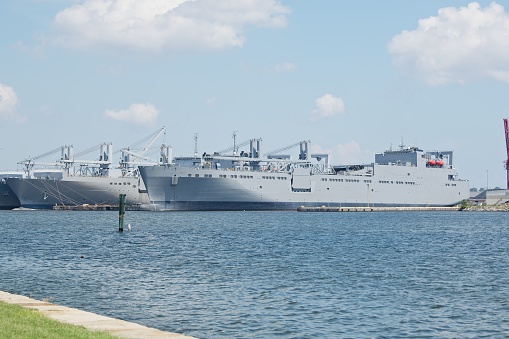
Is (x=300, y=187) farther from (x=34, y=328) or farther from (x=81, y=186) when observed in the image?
(x=34, y=328)

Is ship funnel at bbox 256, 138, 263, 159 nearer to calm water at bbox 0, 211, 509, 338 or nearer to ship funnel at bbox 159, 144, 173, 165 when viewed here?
ship funnel at bbox 159, 144, 173, 165

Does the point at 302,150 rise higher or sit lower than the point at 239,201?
higher

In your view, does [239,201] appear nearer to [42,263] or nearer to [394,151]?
[394,151]

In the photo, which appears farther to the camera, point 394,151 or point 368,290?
point 394,151

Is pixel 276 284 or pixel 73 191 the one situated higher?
pixel 73 191

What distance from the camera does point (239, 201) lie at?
110250mm

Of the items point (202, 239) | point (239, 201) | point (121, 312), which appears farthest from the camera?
point (239, 201)

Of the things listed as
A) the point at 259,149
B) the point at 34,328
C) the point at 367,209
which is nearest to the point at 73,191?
the point at 259,149

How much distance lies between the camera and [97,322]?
16.6 m

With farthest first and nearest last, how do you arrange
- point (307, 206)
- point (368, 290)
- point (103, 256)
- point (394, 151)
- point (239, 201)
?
point (394, 151) → point (307, 206) → point (239, 201) → point (103, 256) → point (368, 290)

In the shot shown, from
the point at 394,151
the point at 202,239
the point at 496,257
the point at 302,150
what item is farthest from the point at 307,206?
the point at 496,257

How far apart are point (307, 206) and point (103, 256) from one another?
8204cm

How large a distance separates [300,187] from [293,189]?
53.8 inches

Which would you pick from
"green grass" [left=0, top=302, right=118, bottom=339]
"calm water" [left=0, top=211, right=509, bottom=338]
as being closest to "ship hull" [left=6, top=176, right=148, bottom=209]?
"calm water" [left=0, top=211, right=509, bottom=338]
